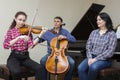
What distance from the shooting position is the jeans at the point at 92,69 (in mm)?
3297

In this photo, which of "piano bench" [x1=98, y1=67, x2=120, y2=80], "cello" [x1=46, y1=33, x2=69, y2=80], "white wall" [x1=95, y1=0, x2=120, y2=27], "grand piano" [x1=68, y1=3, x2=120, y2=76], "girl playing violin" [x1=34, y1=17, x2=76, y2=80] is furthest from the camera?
"white wall" [x1=95, y1=0, x2=120, y2=27]

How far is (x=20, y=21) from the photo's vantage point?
11.3ft

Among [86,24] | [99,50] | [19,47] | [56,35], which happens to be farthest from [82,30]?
[19,47]

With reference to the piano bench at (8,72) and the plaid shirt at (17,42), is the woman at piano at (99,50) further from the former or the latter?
the plaid shirt at (17,42)

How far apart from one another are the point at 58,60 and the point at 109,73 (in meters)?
0.68

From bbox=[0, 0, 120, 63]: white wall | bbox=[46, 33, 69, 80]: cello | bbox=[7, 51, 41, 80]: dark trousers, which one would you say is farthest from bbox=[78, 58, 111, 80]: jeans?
bbox=[0, 0, 120, 63]: white wall

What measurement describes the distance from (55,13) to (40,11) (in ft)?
1.20

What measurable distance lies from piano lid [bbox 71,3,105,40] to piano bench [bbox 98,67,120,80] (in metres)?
1.33

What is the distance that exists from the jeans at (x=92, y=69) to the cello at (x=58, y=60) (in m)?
0.25

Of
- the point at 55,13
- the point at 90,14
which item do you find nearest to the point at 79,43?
the point at 90,14

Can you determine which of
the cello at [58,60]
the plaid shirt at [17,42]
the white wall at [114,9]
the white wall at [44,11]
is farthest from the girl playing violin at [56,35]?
the white wall at [114,9]

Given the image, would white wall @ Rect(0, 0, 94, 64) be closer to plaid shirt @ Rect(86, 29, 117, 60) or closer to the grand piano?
the grand piano

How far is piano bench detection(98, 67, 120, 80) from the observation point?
326 cm

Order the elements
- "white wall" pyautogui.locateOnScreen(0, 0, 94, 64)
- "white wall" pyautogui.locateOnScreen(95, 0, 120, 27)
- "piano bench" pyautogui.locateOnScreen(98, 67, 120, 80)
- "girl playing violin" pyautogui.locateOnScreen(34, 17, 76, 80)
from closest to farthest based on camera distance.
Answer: "piano bench" pyautogui.locateOnScreen(98, 67, 120, 80) → "girl playing violin" pyautogui.locateOnScreen(34, 17, 76, 80) → "white wall" pyautogui.locateOnScreen(0, 0, 94, 64) → "white wall" pyautogui.locateOnScreen(95, 0, 120, 27)
